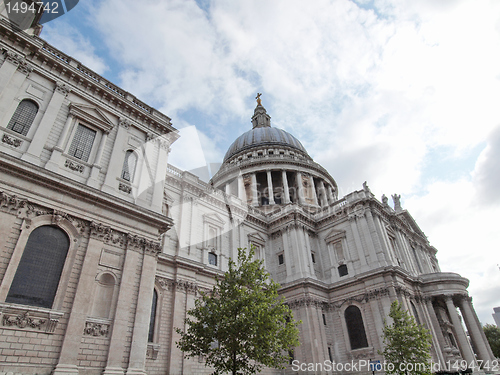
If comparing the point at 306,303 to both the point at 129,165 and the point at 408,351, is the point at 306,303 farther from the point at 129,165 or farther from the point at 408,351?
the point at 129,165

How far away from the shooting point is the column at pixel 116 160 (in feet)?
57.2

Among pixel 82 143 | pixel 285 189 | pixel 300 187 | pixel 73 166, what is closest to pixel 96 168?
pixel 73 166

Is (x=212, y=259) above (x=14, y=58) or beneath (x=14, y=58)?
beneath

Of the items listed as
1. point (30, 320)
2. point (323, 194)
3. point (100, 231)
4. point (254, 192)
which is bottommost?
point (30, 320)

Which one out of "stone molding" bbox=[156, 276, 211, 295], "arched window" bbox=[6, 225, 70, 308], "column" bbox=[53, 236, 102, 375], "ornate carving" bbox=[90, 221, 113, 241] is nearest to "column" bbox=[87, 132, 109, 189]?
"ornate carving" bbox=[90, 221, 113, 241]

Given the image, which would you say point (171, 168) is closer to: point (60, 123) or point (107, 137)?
point (107, 137)

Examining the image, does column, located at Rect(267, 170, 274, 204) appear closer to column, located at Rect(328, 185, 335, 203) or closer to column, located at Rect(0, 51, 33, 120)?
column, located at Rect(328, 185, 335, 203)

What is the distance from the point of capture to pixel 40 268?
45.6ft

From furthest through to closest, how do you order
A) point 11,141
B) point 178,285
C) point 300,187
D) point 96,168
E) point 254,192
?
point 300,187, point 254,192, point 178,285, point 96,168, point 11,141

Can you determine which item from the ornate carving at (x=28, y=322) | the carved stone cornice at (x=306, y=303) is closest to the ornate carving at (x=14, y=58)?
the ornate carving at (x=28, y=322)

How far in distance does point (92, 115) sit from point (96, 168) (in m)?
3.52

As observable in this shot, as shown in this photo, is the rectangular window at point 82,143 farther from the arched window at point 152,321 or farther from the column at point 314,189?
the column at point 314,189

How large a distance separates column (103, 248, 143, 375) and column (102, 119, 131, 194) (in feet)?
11.7

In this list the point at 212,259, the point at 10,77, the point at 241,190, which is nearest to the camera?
the point at 10,77
